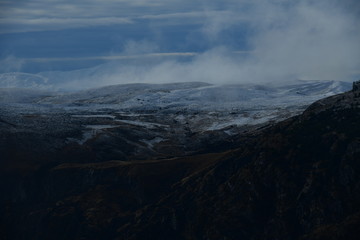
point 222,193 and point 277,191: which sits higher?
point 277,191

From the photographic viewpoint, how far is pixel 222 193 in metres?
81.1

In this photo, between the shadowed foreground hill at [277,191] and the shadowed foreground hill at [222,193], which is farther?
the shadowed foreground hill at [222,193]

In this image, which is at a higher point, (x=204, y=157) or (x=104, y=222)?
(x=204, y=157)

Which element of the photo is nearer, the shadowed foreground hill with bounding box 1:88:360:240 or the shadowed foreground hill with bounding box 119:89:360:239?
the shadowed foreground hill with bounding box 119:89:360:239

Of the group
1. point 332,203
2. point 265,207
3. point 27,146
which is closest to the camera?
point 332,203

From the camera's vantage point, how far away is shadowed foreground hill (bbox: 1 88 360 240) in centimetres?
7075

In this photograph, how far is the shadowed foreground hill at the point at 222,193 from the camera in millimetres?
70750

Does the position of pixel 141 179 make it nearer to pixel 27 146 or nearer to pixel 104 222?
pixel 104 222

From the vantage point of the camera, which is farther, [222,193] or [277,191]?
[222,193]

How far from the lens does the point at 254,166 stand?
82.6 metres

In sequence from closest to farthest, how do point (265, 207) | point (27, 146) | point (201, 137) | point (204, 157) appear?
point (265, 207)
point (204, 157)
point (27, 146)
point (201, 137)

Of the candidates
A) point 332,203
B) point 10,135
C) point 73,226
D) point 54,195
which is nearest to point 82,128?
point 10,135

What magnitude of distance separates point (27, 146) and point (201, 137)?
44.8m

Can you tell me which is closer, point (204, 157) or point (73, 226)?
point (73, 226)
